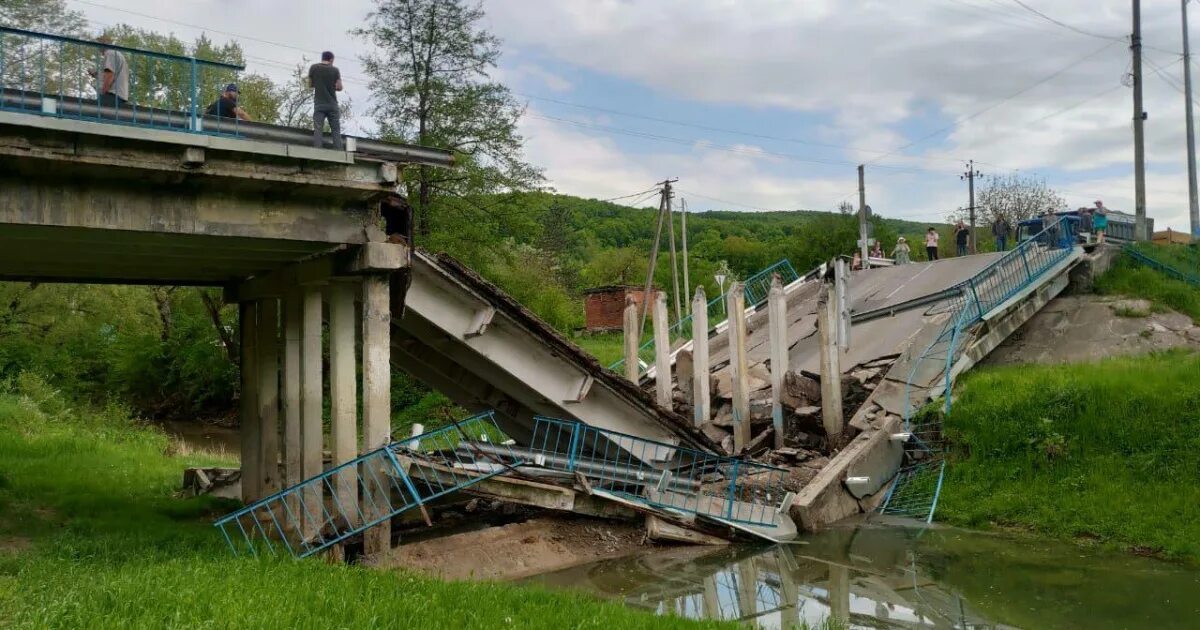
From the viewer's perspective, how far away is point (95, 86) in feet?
31.0

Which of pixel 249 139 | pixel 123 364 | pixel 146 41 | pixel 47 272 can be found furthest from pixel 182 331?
pixel 249 139

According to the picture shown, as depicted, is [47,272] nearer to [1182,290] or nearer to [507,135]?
[507,135]

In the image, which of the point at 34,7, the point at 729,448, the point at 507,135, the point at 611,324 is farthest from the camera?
the point at 611,324

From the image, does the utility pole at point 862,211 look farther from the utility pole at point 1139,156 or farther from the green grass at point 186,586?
the green grass at point 186,586

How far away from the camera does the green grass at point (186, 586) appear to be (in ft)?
21.6

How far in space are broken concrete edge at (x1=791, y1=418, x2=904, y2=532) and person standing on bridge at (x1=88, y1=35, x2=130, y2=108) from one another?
32.5ft

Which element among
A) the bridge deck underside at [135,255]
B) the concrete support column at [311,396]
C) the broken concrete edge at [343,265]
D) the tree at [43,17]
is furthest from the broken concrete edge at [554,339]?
the tree at [43,17]

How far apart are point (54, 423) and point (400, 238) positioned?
1875 cm

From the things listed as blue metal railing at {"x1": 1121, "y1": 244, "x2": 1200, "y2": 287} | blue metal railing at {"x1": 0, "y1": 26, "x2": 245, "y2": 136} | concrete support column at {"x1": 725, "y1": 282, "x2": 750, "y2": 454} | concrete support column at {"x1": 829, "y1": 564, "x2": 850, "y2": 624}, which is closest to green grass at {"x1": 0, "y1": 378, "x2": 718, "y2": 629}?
concrete support column at {"x1": 829, "y1": 564, "x2": 850, "y2": 624}

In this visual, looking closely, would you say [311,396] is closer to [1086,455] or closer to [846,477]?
[846,477]

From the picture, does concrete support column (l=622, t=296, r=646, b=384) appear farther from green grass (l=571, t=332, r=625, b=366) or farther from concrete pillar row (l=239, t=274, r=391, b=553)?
green grass (l=571, t=332, r=625, b=366)

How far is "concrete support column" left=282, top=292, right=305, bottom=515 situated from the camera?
1309cm

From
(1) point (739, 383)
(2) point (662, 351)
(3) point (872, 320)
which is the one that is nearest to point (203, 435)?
(2) point (662, 351)

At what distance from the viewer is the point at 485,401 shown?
1509cm
